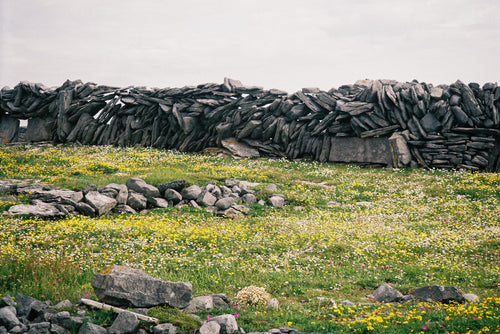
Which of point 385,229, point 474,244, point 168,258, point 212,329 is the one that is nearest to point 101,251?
point 168,258

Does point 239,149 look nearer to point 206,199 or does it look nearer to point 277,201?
point 277,201

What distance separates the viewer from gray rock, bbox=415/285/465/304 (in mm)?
10711

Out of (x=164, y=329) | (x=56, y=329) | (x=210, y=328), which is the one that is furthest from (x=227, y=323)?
(x=56, y=329)

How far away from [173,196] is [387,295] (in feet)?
42.3

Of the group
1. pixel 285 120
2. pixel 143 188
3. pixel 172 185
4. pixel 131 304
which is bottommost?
pixel 131 304

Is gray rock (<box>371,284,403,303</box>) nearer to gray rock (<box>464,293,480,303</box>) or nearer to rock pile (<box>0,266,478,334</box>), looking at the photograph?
rock pile (<box>0,266,478,334</box>)

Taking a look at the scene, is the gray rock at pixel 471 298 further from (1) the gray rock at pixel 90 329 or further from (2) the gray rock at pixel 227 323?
(1) the gray rock at pixel 90 329

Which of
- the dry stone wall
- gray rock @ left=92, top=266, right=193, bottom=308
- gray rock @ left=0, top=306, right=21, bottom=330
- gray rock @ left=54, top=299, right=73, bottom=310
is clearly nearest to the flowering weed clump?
gray rock @ left=92, top=266, right=193, bottom=308

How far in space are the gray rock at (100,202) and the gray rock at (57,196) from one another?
48 cm

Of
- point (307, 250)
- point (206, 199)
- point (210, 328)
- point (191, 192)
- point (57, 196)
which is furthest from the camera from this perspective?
point (191, 192)

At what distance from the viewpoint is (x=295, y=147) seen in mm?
37094

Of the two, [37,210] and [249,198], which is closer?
[37,210]

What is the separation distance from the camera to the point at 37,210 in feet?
58.0

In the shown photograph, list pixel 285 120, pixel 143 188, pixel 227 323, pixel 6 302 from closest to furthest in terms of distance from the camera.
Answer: pixel 227 323 → pixel 6 302 → pixel 143 188 → pixel 285 120
